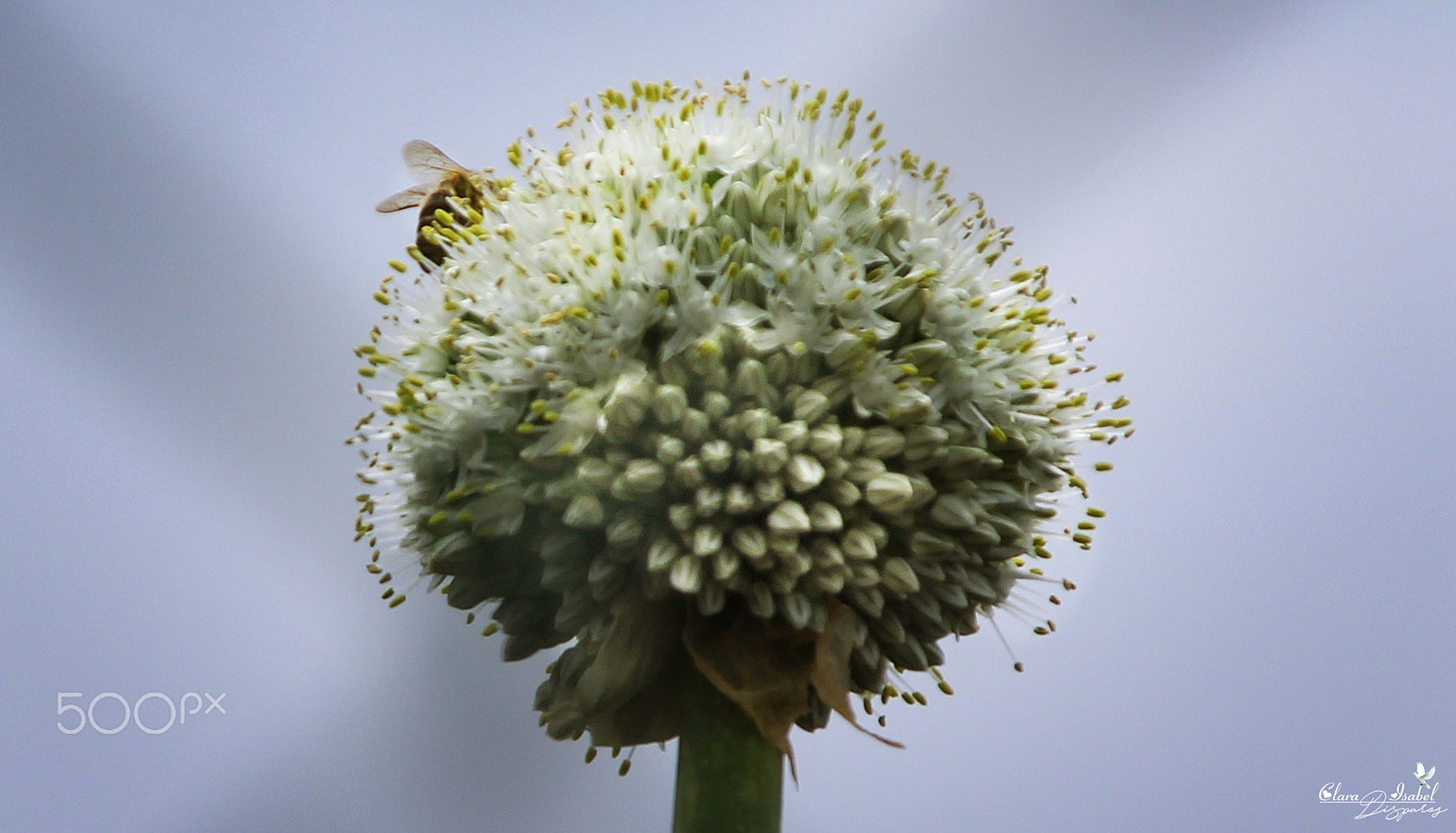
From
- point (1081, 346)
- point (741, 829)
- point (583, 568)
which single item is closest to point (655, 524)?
Result: point (583, 568)

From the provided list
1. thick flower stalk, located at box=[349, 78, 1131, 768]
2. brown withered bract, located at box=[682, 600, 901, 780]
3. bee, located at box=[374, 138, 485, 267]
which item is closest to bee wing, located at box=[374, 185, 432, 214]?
bee, located at box=[374, 138, 485, 267]

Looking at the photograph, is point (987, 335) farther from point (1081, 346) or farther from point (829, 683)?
point (829, 683)

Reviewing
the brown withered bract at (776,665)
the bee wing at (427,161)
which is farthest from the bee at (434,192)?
the brown withered bract at (776,665)

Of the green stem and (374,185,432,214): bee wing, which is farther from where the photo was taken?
(374,185,432,214): bee wing

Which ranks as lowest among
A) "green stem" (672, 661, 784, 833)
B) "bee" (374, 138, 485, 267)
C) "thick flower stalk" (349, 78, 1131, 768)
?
"green stem" (672, 661, 784, 833)

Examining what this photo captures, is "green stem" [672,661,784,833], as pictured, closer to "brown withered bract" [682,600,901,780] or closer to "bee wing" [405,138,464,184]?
"brown withered bract" [682,600,901,780]
